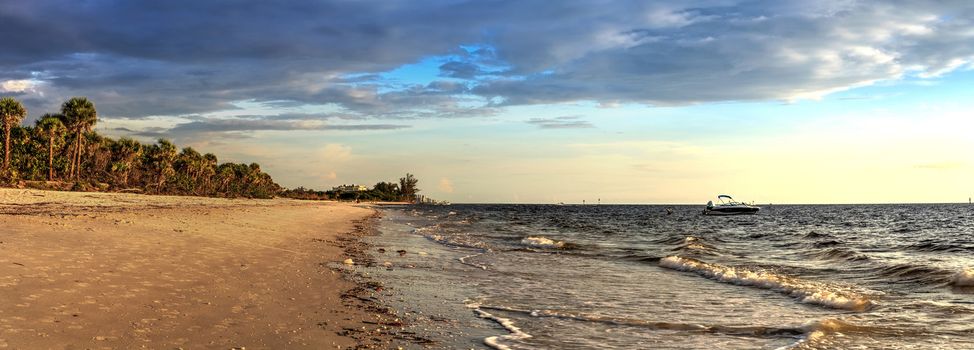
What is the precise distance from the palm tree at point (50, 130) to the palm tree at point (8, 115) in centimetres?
566

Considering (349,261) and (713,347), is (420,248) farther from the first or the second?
(713,347)

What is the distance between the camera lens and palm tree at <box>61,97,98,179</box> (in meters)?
79.2

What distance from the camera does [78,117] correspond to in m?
79.8

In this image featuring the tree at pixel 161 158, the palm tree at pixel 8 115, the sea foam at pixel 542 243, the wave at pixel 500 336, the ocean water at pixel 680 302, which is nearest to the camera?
the wave at pixel 500 336

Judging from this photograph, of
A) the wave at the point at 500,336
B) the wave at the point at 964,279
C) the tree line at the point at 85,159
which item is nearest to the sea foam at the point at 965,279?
the wave at the point at 964,279

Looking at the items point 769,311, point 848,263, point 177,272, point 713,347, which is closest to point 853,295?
point 769,311

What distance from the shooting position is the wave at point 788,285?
13.2 metres

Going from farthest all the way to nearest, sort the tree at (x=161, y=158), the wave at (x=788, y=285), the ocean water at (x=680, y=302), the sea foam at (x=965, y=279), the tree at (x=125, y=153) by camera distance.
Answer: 1. the tree at (x=161, y=158)
2. the tree at (x=125, y=153)
3. the sea foam at (x=965, y=279)
4. the wave at (x=788, y=285)
5. the ocean water at (x=680, y=302)

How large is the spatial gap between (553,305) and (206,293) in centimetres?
652

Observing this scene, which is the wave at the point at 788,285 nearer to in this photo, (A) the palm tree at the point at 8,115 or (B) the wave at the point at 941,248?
(B) the wave at the point at 941,248

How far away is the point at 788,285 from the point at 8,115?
3180 inches

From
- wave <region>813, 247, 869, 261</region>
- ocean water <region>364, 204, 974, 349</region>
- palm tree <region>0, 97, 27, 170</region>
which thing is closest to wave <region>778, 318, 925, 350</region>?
ocean water <region>364, 204, 974, 349</region>

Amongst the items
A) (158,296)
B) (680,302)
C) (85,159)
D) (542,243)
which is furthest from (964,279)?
(85,159)

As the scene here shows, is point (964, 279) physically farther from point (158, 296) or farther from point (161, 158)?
point (161, 158)
